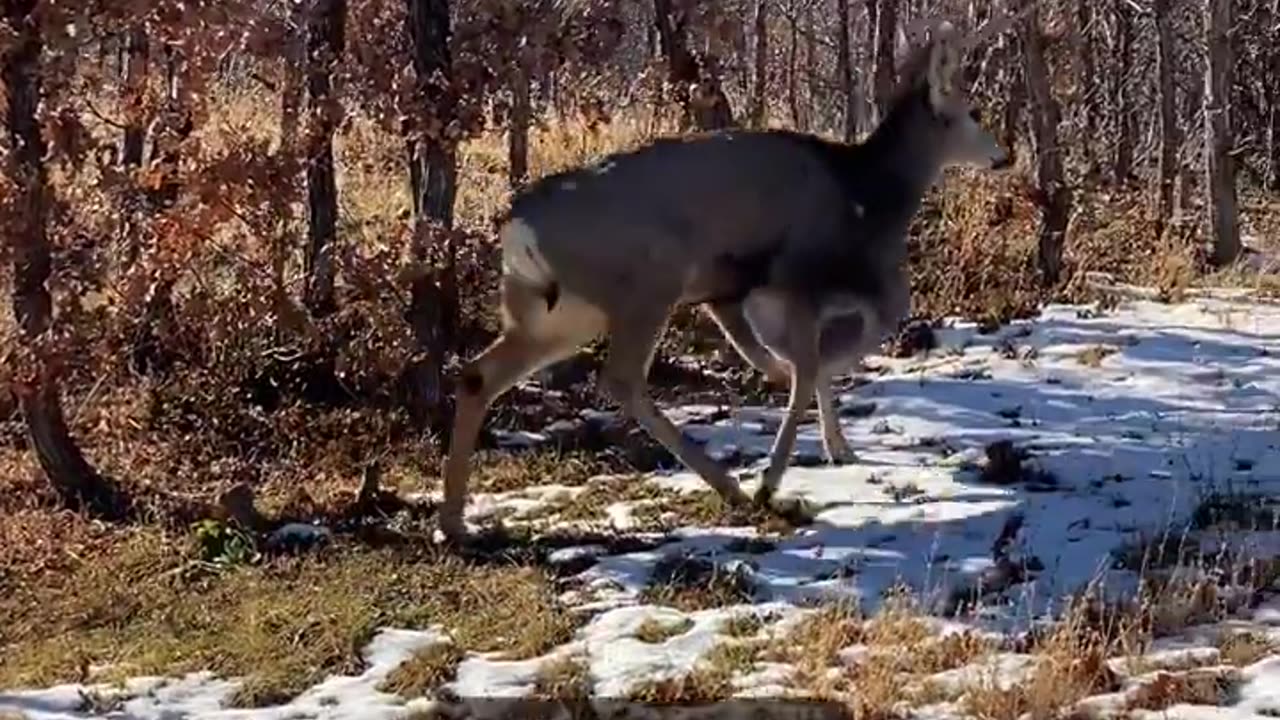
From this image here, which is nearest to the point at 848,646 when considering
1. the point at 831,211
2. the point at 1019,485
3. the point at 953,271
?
the point at 1019,485

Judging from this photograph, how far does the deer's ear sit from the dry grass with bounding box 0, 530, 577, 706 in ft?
11.9

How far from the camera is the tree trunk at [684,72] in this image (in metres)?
12.5

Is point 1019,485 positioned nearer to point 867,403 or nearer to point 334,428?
point 867,403

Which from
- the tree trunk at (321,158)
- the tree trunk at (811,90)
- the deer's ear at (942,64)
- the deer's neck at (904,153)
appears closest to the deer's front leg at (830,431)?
the deer's neck at (904,153)

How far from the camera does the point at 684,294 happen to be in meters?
9.12

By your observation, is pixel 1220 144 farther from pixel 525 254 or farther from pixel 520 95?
pixel 525 254

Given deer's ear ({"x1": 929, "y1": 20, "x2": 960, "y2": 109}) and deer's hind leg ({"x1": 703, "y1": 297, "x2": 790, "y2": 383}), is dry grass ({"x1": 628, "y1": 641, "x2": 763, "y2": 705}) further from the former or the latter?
deer's ear ({"x1": 929, "y1": 20, "x2": 960, "y2": 109})

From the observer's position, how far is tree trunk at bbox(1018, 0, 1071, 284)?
1366 cm

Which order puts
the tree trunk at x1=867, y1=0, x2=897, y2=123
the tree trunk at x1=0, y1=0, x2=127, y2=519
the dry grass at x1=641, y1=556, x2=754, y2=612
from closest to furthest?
the dry grass at x1=641, y1=556, x2=754, y2=612, the tree trunk at x1=0, y1=0, x2=127, y2=519, the tree trunk at x1=867, y1=0, x2=897, y2=123

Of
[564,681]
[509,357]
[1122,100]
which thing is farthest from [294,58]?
[1122,100]

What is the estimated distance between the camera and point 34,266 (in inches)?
359

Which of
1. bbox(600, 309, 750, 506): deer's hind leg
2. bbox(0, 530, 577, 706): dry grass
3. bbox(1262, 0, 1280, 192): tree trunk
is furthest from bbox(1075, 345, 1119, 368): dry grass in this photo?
bbox(1262, 0, 1280, 192): tree trunk

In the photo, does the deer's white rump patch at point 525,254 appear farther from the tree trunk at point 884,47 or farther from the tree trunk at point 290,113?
the tree trunk at point 884,47

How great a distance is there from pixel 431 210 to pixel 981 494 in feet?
11.6
